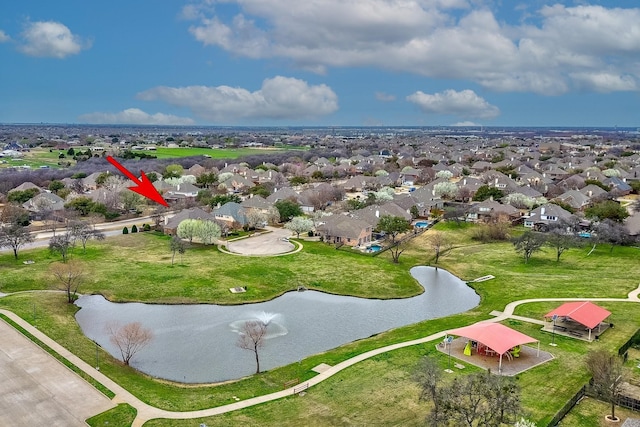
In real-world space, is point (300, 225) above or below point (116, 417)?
above

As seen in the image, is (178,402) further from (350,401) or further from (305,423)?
(350,401)

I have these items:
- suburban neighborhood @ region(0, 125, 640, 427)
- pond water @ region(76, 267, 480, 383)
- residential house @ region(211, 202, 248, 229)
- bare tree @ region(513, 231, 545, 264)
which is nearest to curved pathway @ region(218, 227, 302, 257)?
suburban neighborhood @ region(0, 125, 640, 427)

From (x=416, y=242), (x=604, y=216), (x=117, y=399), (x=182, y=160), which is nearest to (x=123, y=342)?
(x=117, y=399)

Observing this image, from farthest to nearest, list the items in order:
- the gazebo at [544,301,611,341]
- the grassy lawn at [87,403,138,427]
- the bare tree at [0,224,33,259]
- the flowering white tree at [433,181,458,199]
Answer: the flowering white tree at [433,181,458,199]
the bare tree at [0,224,33,259]
the gazebo at [544,301,611,341]
the grassy lawn at [87,403,138,427]

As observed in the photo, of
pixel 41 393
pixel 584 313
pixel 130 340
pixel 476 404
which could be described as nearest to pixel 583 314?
pixel 584 313

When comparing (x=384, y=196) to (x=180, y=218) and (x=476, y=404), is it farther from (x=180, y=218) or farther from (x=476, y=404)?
(x=476, y=404)

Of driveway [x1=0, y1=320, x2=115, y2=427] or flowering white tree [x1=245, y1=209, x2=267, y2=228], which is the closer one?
driveway [x1=0, y1=320, x2=115, y2=427]

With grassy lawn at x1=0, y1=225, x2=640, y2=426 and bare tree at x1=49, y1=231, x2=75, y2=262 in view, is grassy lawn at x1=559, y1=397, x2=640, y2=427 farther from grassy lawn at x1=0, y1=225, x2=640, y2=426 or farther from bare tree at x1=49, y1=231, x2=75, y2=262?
bare tree at x1=49, y1=231, x2=75, y2=262

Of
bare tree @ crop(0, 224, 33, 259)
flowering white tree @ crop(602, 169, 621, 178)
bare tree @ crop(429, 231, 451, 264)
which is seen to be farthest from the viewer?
flowering white tree @ crop(602, 169, 621, 178)
